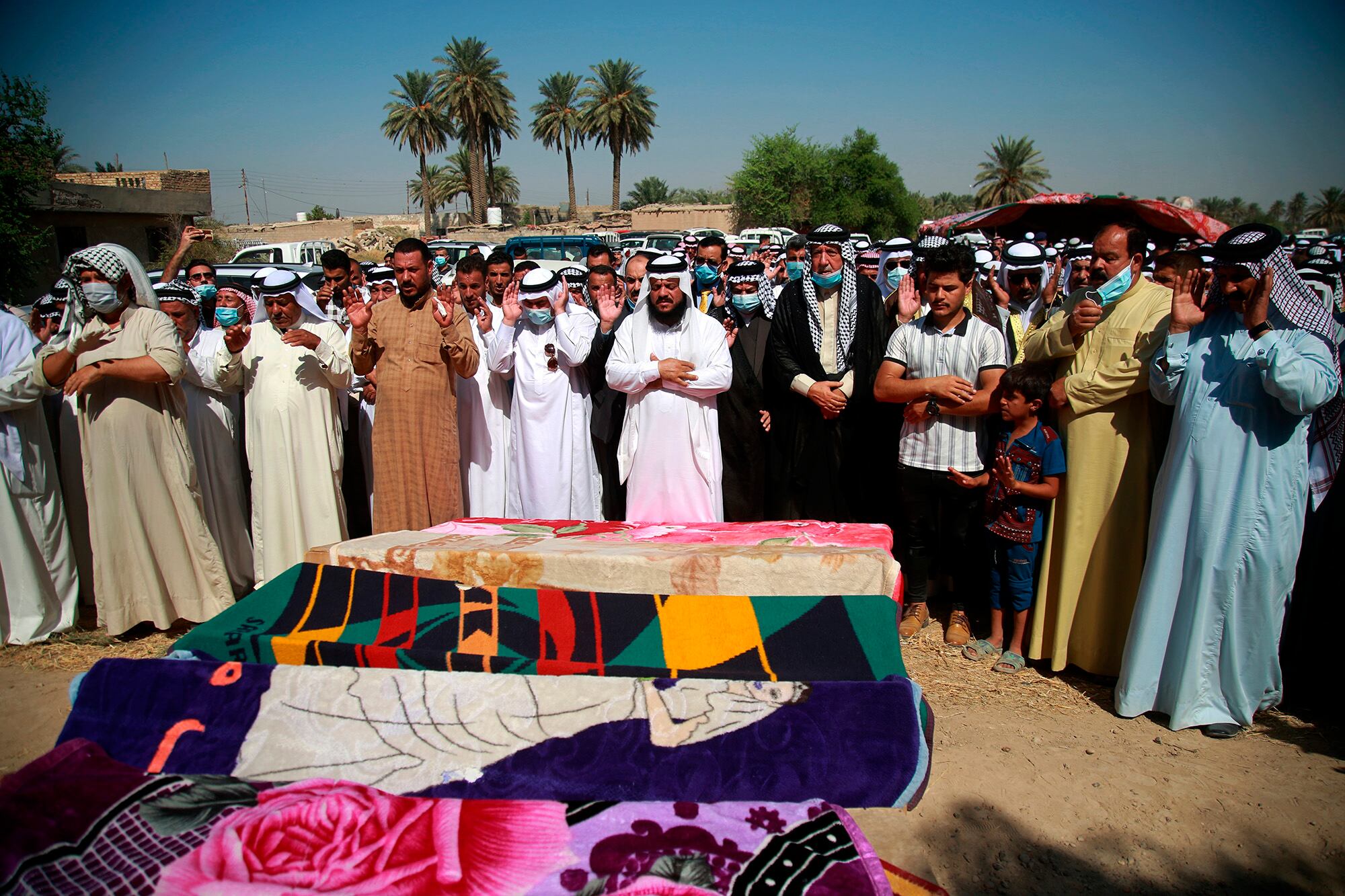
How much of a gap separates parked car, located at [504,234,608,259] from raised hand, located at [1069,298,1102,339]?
14372 millimetres

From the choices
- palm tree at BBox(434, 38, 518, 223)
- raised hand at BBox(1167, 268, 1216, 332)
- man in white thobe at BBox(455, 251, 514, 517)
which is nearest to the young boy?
raised hand at BBox(1167, 268, 1216, 332)

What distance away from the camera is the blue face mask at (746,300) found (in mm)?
4363

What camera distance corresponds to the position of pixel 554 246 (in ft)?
56.6

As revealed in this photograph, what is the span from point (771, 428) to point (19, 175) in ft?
53.3

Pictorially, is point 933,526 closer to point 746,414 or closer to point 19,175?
point 746,414

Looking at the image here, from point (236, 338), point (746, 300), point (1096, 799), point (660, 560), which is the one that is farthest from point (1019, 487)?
point (236, 338)

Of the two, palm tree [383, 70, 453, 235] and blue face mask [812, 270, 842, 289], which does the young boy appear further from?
palm tree [383, 70, 453, 235]

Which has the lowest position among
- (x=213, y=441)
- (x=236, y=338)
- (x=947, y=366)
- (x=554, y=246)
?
(x=213, y=441)

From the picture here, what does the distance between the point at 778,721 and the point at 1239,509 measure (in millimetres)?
1984

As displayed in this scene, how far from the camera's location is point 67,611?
4.18 m

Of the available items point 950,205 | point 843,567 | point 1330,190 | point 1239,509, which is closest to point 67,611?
point 843,567

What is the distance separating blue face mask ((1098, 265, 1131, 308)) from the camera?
129 inches

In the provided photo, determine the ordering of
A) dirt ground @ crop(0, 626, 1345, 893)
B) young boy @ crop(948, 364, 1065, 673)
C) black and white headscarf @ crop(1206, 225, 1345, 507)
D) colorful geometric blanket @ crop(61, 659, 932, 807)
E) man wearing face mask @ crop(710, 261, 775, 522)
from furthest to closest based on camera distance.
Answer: man wearing face mask @ crop(710, 261, 775, 522) < young boy @ crop(948, 364, 1065, 673) < black and white headscarf @ crop(1206, 225, 1345, 507) < dirt ground @ crop(0, 626, 1345, 893) < colorful geometric blanket @ crop(61, 659, 932, 807)

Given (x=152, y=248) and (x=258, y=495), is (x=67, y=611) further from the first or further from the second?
(x=152, y=248)
